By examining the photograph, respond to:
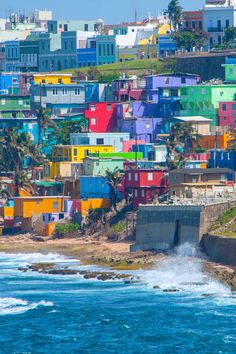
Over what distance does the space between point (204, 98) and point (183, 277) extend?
44844 mm

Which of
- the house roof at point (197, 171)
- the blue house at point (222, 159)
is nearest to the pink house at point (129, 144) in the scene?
the blue house at point (222, 159)

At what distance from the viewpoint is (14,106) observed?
458ft

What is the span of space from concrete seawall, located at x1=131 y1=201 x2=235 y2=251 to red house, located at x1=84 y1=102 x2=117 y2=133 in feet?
122

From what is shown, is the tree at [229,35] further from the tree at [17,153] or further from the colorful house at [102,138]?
the tree at [17,153]

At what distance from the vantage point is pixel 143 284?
80.5 meters

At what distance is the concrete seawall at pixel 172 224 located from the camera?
87.1 metres

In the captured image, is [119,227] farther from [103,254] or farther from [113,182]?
[103,254]

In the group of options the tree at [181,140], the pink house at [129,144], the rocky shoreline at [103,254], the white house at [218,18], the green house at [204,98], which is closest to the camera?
the rocky shoreline at [103,254]

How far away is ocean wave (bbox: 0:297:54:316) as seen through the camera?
75.9 m

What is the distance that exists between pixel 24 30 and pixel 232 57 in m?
54.7

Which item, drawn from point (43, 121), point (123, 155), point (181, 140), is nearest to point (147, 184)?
point (181, 140)

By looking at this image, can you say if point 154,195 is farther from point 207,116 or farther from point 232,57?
point 232,57

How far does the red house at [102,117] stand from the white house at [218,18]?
28213mm

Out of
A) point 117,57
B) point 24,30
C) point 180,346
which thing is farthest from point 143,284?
point 24,30
